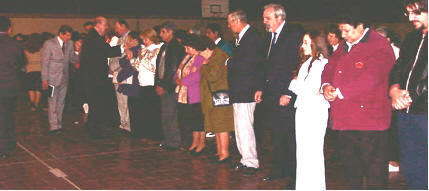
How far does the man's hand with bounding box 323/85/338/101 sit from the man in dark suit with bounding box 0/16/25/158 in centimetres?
421

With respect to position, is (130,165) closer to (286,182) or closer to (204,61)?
(204,61)

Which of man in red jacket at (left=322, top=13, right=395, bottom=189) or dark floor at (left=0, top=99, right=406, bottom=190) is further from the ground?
man in red jacket at (left=322, top=13, right=395, bottom=189)

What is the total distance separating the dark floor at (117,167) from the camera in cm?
579

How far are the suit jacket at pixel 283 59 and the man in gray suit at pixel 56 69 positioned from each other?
13.6 ft

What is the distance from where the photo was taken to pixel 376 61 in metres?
4.09

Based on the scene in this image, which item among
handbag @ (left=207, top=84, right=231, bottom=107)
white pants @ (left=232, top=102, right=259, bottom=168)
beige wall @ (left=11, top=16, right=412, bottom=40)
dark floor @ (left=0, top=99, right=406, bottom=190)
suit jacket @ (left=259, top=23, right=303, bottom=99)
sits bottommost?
dark floor @ (left=0, top=99, right=406, bottom=190)

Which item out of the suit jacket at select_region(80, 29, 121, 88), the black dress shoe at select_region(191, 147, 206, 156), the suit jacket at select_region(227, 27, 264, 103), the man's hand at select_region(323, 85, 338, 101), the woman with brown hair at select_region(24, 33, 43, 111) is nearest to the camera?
the man's hand at select_region(323, 85, 338, 101)

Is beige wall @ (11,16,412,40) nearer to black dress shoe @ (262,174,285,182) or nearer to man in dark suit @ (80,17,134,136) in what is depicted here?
man in dark suit @ (80,17,134,136)

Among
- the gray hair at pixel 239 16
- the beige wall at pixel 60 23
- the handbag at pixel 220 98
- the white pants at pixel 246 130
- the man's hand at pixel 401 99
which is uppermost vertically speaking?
the beige wall at pixel 60 23

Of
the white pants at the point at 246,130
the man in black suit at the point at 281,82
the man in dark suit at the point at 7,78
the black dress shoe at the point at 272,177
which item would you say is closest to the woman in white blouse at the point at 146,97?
the man in dark suit at the point at 7,78

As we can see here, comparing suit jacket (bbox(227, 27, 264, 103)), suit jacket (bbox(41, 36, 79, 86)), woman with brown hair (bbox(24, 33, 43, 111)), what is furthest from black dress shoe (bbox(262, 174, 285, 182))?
woman with brown hair (bbox(24, 33, 43, 111))

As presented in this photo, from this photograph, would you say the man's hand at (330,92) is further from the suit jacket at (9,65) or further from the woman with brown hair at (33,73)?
the woman with brown hair at (33,73)

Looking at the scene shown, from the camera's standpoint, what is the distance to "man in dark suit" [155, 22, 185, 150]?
24.0 feet

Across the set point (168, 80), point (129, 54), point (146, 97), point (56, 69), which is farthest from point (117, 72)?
point (168, 80)
